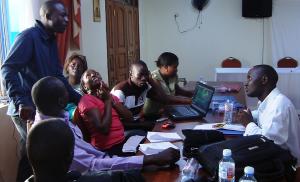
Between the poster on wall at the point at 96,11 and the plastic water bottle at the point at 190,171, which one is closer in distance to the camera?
the plastic water bottle at the point at 190,171

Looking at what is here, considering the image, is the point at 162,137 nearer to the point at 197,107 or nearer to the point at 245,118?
the point at 245,118

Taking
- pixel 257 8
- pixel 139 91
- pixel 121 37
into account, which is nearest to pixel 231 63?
pixel 257 8

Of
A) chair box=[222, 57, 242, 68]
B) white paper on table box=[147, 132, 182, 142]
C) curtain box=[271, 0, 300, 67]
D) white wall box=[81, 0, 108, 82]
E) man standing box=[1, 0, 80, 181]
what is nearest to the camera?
white paper on table box=[147, 132, 182, 142]

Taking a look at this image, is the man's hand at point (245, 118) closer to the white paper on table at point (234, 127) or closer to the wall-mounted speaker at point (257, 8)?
the white paper on table at point (234, 127)

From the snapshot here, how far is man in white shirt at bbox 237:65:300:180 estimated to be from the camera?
186cm

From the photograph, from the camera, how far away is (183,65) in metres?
7.83

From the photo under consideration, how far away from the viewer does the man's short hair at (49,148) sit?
1.08 m

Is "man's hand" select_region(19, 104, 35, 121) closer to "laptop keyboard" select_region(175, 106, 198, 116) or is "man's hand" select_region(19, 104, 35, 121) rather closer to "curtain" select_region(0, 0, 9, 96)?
"curtain" select_region(0, 0, 9, 96)

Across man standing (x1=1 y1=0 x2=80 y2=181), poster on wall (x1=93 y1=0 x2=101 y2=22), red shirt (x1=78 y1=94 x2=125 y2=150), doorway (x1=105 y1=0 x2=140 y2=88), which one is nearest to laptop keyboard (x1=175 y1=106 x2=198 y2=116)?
red shirt (x1=78 y1=94 x2=125 y2=150)

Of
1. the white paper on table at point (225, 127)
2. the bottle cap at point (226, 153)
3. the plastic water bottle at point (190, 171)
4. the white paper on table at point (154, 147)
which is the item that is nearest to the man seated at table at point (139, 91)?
the white paper on table at point (225, 127)

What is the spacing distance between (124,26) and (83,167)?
463cm

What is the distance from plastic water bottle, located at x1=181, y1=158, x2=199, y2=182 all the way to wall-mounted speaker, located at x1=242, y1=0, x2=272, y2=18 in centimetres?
625

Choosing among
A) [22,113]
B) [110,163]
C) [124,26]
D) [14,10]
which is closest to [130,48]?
[124,26]

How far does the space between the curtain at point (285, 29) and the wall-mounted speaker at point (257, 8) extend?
18 centimetres
